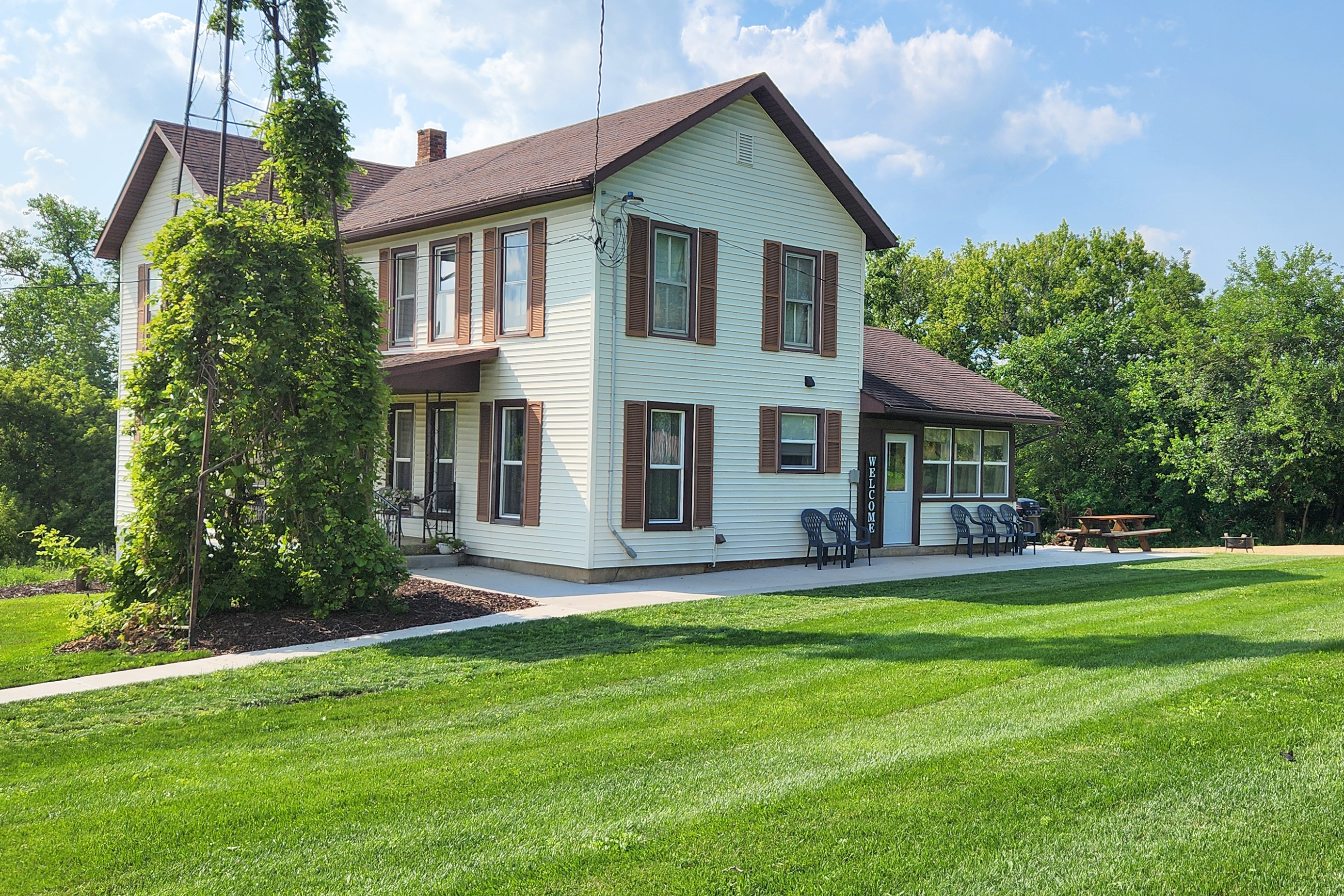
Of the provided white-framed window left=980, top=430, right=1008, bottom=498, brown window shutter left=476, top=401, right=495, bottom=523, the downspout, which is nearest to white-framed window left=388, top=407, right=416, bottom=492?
brown window shutter left=476, top=401, right=495, bottom=523

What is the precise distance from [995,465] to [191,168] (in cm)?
1715

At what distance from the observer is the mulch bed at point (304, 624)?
1038cm

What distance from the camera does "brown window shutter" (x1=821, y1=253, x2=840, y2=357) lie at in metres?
18.3

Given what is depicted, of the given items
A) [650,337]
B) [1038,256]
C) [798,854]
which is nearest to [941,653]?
[798,854]

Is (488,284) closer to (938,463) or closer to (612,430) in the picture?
(612,430)

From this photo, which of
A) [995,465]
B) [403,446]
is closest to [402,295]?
[403,446]

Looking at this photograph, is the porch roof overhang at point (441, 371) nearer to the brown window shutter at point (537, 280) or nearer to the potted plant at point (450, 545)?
the brown window shutter at point (537, 280)

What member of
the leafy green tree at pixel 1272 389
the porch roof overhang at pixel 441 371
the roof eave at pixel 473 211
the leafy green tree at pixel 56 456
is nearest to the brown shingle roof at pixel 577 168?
the roof eave at pixel 473 211

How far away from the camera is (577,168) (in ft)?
52.7

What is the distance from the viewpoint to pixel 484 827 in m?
4.99

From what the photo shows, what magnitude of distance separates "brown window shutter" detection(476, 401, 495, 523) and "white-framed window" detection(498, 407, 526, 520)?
0.15 meters

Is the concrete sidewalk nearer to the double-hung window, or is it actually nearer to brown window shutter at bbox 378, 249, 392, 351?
the double-hung window

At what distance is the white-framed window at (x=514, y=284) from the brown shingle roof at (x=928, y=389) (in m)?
6.22

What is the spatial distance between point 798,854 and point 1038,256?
43947 mm
